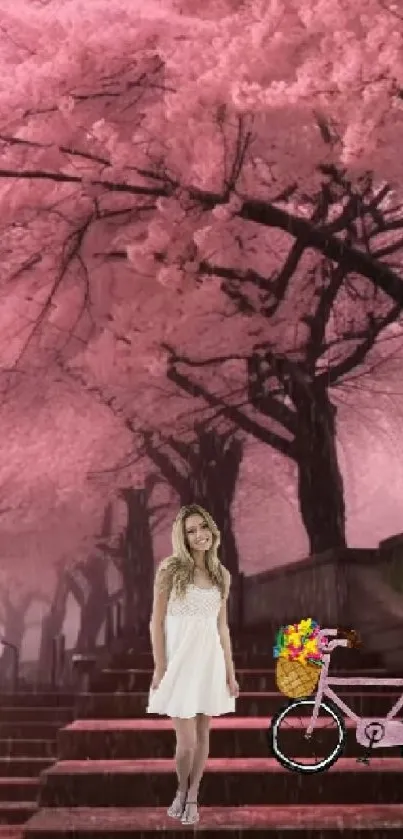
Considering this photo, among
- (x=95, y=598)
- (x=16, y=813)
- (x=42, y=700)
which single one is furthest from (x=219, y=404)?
(x=95, y=598)

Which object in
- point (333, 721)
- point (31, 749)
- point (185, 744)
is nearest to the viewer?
point (185, 744)

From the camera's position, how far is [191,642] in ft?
23.7

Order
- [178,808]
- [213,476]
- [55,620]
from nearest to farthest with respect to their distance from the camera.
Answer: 1. [178,808]
2. [213,476]
3. [55,620]

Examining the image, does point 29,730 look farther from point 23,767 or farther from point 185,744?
point 185,744

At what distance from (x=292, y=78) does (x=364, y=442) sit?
20.3 m

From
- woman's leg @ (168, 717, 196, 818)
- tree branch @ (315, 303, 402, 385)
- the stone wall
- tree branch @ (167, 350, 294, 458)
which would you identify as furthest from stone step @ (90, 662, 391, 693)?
tree branch @ (167, 350, 294, 458)

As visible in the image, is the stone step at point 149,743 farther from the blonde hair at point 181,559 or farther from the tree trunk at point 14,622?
the tree trunk at point 14,622

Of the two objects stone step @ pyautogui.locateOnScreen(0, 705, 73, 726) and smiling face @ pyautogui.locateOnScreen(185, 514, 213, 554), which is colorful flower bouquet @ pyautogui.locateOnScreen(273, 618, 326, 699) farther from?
stone step @ pyautogui.locateOnScreen(0, 705, 73, 726)

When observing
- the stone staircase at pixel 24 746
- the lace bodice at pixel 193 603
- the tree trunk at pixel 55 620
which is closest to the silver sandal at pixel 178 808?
the lace bodice at pixel 193 603

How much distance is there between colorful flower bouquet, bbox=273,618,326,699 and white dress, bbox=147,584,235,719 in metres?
0.76

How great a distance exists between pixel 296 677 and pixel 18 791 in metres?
6.78

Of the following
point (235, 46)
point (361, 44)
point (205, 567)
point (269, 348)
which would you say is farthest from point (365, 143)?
point (269, 348)

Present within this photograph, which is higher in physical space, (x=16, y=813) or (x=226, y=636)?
(x=226, y=636)

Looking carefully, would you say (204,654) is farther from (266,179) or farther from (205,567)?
(266,179)
